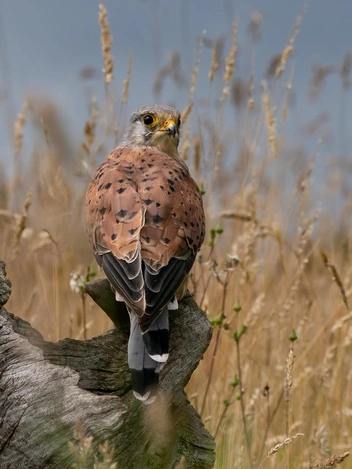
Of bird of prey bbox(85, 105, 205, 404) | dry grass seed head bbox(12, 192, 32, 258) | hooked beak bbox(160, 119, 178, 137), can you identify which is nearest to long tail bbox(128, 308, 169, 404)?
bird of prey bbox(85, 105, 205, 404)

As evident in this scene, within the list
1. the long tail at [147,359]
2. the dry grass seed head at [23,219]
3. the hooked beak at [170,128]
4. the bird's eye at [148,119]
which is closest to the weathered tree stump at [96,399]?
the long tail at [147,359]

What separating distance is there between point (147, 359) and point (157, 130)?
1.68 m

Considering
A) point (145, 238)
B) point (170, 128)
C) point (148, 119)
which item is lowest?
point (145, 238)

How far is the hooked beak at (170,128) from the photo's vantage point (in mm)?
3837

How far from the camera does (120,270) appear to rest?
2.80m

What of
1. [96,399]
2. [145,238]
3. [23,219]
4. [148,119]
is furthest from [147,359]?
[148,119]

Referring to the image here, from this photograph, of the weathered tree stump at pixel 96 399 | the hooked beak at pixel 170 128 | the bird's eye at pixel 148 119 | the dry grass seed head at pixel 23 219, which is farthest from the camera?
the bird's eye at pixel 148 119

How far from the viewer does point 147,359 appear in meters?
2.53

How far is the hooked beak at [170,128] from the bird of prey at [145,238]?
0.13 metres

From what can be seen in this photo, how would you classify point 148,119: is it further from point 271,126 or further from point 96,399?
point 96,399

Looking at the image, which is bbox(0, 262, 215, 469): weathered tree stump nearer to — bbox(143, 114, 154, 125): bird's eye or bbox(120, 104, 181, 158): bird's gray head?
bbox(120, 104, 181, 158): bird's gray head

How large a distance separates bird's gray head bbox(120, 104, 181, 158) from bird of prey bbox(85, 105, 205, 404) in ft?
0.38

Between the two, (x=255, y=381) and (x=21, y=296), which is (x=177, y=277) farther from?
(x=21, y=296)

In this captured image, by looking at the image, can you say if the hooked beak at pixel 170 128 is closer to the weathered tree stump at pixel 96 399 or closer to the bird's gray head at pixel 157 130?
the bird's gray head at pixel 157 130
